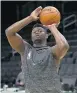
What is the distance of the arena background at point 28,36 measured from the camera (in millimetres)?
12633

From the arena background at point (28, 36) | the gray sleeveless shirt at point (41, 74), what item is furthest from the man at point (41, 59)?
the arena background at point (28, 36)

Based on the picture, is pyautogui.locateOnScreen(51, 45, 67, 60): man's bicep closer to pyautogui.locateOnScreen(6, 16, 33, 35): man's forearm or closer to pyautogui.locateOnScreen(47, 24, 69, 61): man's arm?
pyautogui.locateOnScreen(47, 24, 69, 61): man's arm

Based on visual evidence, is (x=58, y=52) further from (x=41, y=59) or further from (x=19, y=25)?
(x=19, y=25)

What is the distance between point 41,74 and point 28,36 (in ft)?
44.8

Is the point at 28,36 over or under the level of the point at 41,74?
under

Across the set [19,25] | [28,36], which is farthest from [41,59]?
[28,36]

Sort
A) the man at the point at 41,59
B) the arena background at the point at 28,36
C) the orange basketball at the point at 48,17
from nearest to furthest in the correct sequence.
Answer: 1. the man at the point at 41,59
2. the orange basketball at the point at 48,17
3. the arena background at the point at 28,36

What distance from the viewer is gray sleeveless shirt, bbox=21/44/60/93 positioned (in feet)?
13.2

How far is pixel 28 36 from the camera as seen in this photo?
17.7 meters

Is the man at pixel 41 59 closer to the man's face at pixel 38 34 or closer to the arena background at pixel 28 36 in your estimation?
the man's face at pixel 38 34

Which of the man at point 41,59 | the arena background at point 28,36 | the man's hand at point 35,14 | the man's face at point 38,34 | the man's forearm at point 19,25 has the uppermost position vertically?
the man's hand at point 35,14

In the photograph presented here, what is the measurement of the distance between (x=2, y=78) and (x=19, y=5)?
6.74m

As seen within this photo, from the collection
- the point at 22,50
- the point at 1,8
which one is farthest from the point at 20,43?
the point at 1,8

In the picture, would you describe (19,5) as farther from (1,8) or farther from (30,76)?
(30,76)
